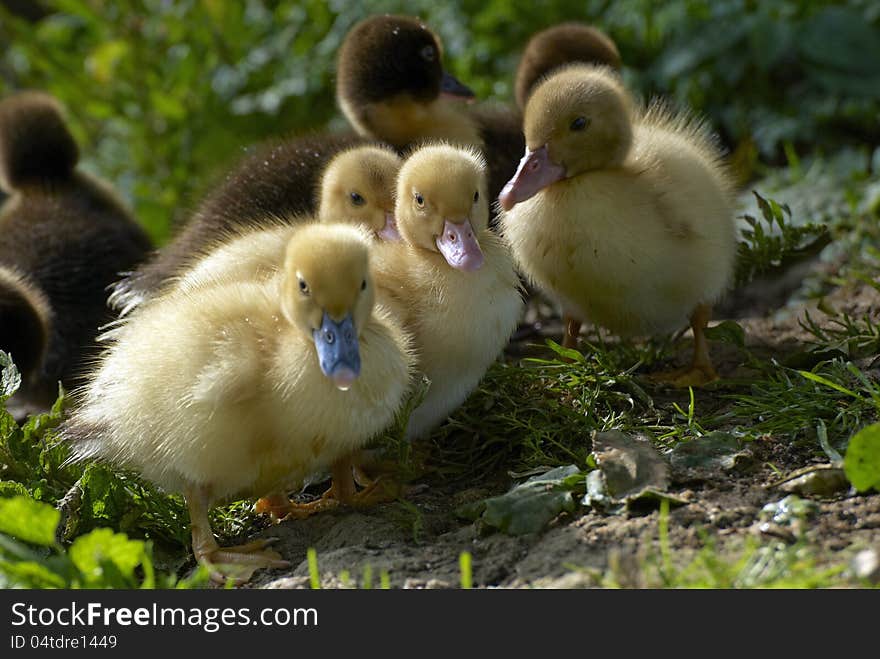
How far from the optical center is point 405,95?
4301mm

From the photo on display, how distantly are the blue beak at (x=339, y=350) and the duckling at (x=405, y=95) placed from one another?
1.68 m

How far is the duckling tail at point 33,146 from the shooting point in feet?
16.3

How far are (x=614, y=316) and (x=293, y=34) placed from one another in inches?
134

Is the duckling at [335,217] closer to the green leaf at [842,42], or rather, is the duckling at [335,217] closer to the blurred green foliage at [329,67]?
the blurred green foliage at [329,67]

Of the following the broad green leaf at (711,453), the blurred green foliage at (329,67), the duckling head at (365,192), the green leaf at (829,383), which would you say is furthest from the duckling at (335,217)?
the blurred green foliage at (329,67)

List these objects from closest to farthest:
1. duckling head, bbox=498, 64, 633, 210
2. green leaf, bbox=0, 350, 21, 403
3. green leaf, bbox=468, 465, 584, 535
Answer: green leaf, bbox=468, 465, 584, 535
green leaf, bbox=0, 350, 21, 403
duckling head, bbox=498, 64, 633, 210

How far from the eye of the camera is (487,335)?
3.09 meters

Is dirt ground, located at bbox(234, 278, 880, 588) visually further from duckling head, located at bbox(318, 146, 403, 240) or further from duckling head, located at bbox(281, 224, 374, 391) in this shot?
duckling head, located at bbox(318, 146, 403, 240)

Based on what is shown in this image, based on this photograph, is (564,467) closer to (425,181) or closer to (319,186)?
(425,181)

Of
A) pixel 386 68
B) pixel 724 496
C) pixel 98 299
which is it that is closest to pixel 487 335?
pixel 724 496

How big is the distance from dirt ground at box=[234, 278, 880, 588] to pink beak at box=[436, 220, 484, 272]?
588 millimetres

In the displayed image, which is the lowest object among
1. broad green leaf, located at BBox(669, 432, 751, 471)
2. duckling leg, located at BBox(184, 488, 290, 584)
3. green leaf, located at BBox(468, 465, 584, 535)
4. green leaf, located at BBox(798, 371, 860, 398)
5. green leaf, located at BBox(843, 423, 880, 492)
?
duckling leg, located at BBox(184, 488, 290, 584)

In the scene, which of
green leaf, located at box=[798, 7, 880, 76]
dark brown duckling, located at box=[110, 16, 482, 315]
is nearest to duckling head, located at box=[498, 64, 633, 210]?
dark brown duckling, located at box=[110, 16, 482, 315]

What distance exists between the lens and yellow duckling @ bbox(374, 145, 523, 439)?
3031mm
